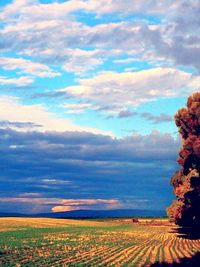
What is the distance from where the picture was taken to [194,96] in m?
63.2

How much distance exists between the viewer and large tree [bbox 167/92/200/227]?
6031cm

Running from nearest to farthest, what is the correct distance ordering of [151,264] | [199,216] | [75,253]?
[151,264] < [75,253] < [199,216]

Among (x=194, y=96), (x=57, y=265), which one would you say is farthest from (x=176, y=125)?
(x=57, y=265)

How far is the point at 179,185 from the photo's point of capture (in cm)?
6675

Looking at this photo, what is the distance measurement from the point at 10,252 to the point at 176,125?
1363 inches

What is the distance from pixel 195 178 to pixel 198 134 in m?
6.28

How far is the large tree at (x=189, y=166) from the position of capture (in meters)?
60.3

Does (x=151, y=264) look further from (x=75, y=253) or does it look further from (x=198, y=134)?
(x=198, y=134)

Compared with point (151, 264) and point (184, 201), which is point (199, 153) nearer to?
point (184, 201)


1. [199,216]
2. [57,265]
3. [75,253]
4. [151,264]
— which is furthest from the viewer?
[199,216]

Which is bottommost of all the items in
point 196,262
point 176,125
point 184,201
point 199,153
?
point 196,262

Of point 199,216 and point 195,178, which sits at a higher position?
point 195,178

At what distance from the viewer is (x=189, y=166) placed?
64188mm

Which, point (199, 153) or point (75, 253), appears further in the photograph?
point (199, 153)
